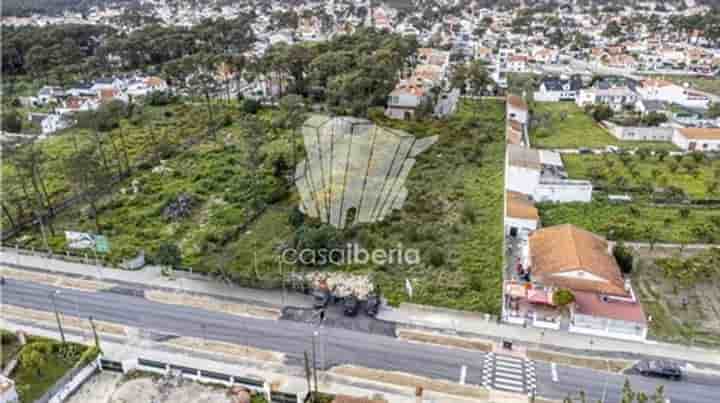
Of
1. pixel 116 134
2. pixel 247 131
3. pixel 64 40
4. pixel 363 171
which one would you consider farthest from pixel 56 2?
pixel 363 171

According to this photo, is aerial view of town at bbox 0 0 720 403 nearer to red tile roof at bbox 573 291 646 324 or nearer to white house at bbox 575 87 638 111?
red tile roof at bbox 573 291 646 324

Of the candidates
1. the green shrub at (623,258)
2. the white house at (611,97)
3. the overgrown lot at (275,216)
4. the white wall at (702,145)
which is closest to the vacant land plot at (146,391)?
the overgrown lot at (275,216)

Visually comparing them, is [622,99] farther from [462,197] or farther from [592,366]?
[592,366]

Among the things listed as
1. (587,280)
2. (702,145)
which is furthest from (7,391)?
(702,145)

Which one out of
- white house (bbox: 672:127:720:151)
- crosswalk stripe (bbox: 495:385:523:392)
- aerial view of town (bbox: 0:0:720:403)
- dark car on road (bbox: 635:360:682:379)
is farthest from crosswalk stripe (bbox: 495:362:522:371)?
white house (bbox: 672:127:720:151)

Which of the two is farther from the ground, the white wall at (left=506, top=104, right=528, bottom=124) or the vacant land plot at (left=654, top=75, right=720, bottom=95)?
the white wall at (left=506, top=104, right=528, bottom=124)

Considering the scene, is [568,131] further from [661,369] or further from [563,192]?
[661,369]

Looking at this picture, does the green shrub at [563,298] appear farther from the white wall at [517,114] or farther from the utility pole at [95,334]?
the white wall at [517,114]
